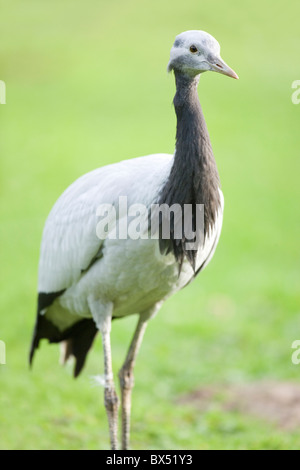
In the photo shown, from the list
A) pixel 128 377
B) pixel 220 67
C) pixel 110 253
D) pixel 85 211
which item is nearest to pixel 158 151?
pixel 128 377

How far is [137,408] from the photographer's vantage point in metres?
6.46

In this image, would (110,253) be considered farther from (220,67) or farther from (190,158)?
(220,67)

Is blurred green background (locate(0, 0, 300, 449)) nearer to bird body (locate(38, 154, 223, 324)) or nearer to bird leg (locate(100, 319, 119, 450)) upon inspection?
bird leg (locate(100, 319, 119, 450))

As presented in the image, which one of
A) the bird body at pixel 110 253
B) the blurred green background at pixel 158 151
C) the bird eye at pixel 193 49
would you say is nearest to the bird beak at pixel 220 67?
the bird eye at pixel 193 49

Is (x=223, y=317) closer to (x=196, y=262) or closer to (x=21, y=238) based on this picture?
(x=21, y=238)

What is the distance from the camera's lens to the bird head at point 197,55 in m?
3.85

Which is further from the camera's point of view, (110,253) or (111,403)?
(111,403)

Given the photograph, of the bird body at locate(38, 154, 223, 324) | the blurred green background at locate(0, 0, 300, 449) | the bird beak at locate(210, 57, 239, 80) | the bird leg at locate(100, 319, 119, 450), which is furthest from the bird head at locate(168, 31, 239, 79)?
the blurred green background at locate(0, 0, 300, 449)

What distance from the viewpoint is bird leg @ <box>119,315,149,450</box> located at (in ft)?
16.4

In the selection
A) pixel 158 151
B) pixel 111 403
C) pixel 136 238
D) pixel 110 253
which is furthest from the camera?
pixel 158 151

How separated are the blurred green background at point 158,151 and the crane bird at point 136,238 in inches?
49.2

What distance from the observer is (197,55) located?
3.91 metres

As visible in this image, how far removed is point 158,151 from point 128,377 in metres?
8.70
